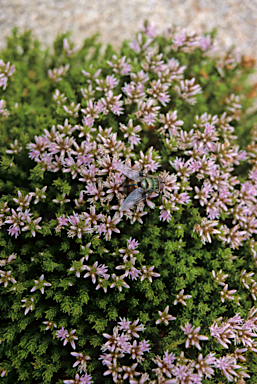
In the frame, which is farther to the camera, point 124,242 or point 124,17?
point 124,17

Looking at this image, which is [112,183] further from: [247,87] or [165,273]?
[247,87]

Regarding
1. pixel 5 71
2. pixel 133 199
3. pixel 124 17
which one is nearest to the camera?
pixel 133 199

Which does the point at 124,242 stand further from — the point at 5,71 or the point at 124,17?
the point at 124,17

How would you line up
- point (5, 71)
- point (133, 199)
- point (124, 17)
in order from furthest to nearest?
point (124, 17), point (5, 71), point (133, 199)

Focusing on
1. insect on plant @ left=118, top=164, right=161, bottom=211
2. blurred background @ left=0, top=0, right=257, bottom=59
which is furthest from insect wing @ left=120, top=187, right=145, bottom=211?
blurred background @ left=0, top=0, right=257, bottom=59

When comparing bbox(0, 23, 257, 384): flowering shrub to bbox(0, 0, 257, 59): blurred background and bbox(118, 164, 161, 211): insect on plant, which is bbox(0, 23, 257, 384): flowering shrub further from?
bbox(0, 0, 257, 59): blurred background

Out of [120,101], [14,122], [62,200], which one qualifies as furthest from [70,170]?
[14,122]

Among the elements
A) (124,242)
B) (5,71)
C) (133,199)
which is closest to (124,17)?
(5,71)
